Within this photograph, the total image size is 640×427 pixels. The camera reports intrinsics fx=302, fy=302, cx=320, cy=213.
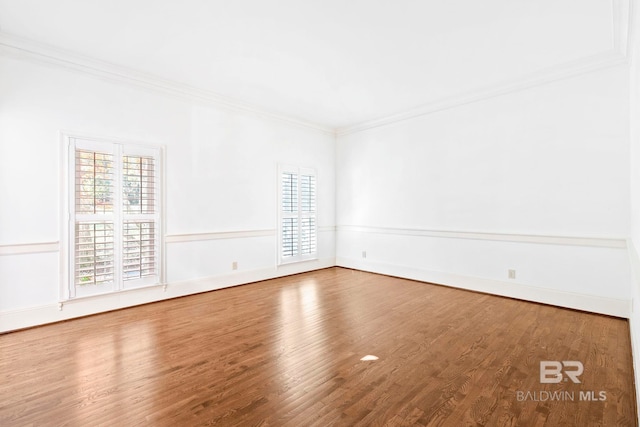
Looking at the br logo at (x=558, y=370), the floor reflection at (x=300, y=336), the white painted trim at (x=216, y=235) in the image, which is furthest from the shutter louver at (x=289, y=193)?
the br logo at (x=558, y=370)

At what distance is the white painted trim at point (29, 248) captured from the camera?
3012 mm

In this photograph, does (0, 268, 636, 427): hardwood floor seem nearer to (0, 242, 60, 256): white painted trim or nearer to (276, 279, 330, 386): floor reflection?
(276, 279, 330, 386): floor reflection


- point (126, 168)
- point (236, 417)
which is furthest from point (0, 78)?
point (236, 417)

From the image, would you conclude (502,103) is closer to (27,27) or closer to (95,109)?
(95,109)

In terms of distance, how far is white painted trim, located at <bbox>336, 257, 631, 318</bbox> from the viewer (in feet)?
10.9

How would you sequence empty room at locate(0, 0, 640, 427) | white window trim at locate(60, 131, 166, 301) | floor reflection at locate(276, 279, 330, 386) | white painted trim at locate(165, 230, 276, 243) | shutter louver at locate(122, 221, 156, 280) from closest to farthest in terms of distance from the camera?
empty room at locate(0, 0, 640, 427) → floor reflection at locate(276, 279, 330, 386) → white window trim at locate(60, 131, 166, 301) → shutter louver at locate(122, 221, 156, 280) → white painted trim at locate(165, 230, 276, 243)

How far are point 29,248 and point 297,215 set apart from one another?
361 cm

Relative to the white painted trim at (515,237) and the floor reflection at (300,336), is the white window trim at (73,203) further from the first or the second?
the white painted trim at (515,237)

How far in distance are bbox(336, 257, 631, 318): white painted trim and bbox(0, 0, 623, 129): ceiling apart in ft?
8.90

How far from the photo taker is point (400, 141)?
5.29m

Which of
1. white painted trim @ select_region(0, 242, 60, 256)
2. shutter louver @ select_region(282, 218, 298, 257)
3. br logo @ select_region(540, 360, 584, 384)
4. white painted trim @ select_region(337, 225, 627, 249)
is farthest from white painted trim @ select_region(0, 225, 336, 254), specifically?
br logo @ select_region(540, 360, 584, 384)

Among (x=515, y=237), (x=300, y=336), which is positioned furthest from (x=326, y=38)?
(x=515, y=237)

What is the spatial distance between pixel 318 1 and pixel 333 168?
400cm

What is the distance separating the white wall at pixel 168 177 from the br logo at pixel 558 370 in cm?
393
